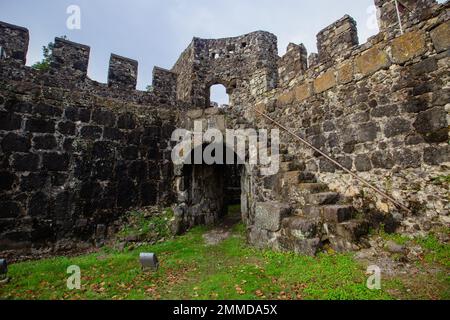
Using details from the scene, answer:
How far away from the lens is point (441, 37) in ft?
13.3

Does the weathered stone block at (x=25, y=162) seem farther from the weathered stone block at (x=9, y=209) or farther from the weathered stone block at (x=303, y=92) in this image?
the weathered stone block at (x=303, y=92)

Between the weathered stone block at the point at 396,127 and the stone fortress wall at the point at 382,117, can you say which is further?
the weathered stone block at the point at 396,127

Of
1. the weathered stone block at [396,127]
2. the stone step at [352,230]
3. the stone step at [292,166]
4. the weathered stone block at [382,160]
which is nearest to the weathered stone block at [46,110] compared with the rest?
the stone step at [292,166]

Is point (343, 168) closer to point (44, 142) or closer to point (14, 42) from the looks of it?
point (44, 142)

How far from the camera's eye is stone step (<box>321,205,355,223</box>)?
4.59 meters

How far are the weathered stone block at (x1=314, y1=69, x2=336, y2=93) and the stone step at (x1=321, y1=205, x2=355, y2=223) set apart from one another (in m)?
3.00

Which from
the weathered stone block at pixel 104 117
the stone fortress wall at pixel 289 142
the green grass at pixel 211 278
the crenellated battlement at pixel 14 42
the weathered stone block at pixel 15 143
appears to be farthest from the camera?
the crenellated battlement at pixel 14 42

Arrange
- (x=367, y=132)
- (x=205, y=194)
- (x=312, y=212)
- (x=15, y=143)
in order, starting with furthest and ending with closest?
(x=205, y=194), (x=15, y=143), (x=367, y=132), (x=312, y=212)

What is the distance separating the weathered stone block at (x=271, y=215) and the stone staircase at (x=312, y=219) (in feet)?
0.15

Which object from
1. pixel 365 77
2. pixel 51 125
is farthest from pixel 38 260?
pixel 365 77

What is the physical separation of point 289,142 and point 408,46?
343cm

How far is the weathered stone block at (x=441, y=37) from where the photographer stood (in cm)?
397

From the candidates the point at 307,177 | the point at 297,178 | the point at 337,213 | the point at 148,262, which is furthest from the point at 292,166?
the point at 148,262

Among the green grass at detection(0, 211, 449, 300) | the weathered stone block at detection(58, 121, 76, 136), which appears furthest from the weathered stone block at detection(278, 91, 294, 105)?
the weathered stone block at detection(58, 121, 76, 136)
